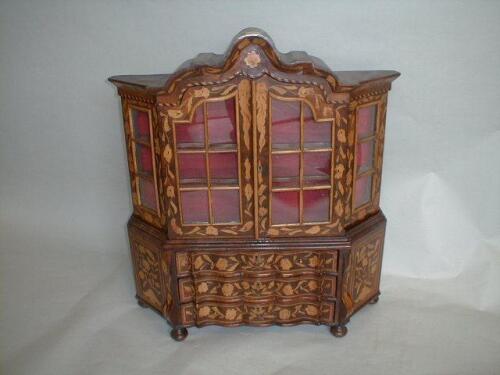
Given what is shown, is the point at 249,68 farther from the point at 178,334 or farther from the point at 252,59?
the point at 178,334

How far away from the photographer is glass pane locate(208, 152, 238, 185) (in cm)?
254

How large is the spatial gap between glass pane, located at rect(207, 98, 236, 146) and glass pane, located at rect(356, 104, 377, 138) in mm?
673

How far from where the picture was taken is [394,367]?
2596 millimetres

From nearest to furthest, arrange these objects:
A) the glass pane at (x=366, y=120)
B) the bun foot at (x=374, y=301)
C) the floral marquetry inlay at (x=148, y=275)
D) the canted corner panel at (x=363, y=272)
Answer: the glass pane at (x=366, y=120) < the canted corner panel at (x=363, y=272) < the floral marquetry inlay at (x=148, y=275) < the bun foot at (x=374, y=301)

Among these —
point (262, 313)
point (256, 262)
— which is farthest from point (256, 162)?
point (262, 313)

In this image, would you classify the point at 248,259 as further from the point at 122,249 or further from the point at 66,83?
the point at 66,83

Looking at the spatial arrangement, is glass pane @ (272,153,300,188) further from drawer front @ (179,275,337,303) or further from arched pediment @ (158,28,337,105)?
drawer front @ (179,275,337,303)

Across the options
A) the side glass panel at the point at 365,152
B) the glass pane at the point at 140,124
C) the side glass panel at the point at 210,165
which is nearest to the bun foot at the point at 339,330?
the side glass panel at the point at 365,152

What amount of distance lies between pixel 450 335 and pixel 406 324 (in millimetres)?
243

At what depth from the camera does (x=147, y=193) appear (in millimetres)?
2834

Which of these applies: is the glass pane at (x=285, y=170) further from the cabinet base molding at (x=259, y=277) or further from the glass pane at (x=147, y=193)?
the glass pane at (x=147, y=193)

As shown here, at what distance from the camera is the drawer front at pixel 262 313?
2803 millimetres

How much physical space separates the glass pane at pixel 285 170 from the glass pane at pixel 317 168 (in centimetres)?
5

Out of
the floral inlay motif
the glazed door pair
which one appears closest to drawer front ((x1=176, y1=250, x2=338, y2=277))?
the glazed door pair
